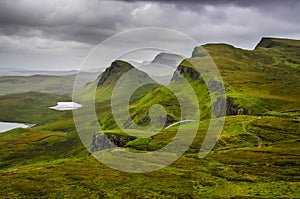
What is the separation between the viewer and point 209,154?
101m

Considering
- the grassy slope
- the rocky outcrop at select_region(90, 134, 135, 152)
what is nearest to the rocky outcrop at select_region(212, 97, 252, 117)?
the grassy slope

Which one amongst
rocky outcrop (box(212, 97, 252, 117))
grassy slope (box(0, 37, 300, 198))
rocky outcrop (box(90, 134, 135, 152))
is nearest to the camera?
grassy slope (box(0, 37, 300, 198))

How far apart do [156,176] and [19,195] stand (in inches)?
1160

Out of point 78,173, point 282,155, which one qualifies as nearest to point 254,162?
point 282,155

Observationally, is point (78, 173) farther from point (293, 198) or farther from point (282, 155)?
point (282, 155)

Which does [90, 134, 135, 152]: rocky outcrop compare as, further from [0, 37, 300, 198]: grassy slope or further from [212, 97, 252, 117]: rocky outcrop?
[212, 97, 252, 117]: rocky outcrop

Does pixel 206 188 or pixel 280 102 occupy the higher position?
pixel 280 102

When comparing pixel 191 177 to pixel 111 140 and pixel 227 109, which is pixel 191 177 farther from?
pixel 227 109

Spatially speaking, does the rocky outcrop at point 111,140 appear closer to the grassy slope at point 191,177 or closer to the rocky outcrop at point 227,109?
the grassy slope at point 191,177

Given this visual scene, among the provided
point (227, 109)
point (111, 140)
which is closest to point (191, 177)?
point (111, 140)

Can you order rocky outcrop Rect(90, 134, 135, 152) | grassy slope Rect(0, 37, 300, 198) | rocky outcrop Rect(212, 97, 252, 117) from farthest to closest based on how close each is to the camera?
rocky outcrop Rect(212, 97, 252, 117) < rocky outcrop Rect(90, 134, 135, 152) < grassy slope Rect(0, 37, 300, 198)

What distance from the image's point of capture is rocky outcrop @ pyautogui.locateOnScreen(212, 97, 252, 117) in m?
179

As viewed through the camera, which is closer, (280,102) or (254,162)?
(254,162)

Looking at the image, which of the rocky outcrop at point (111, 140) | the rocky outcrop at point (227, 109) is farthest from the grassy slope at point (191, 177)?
the rocky outcrop at point (227, 109)
